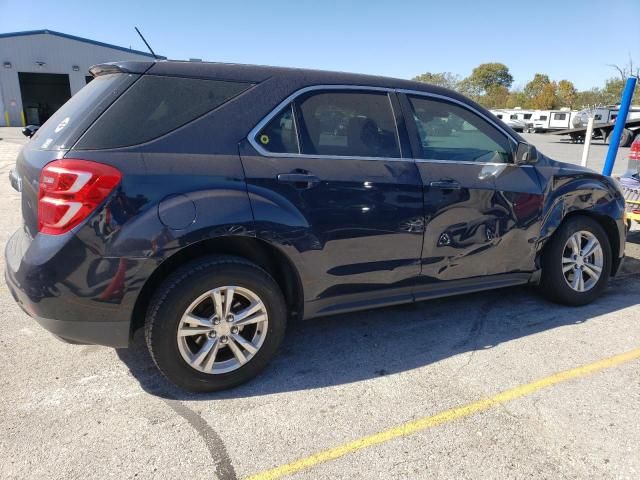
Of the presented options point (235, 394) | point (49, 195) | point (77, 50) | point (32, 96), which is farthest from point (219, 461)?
point (32, 96)

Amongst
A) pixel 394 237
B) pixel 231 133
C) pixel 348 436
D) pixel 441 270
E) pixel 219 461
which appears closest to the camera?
pixel 219 461

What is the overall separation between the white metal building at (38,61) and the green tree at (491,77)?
82.3 m

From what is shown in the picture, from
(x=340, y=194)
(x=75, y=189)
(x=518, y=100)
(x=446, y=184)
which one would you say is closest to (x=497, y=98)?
(x=518, y=100)

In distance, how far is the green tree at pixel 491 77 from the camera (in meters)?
103

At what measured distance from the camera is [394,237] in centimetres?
304

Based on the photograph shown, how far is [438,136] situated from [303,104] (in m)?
1.08

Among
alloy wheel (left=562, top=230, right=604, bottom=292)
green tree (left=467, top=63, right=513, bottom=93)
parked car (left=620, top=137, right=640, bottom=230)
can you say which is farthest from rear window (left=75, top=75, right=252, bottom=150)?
green tree (left=467, top=63, right=513, bottom=93)

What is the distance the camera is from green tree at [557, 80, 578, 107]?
73625 mm

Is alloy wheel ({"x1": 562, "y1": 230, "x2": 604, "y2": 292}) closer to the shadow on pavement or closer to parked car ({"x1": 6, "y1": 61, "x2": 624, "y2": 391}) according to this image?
the shadow on pavement

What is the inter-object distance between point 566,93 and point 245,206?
3426 inches

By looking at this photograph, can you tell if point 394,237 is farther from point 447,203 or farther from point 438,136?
point 438,136

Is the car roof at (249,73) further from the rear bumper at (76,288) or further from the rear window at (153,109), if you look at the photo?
the rear bumper at (76,288)

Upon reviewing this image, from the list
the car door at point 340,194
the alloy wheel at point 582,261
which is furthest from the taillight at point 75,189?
the alloy wheel at point 582,261

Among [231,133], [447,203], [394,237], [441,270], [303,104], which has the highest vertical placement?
[303,104]
